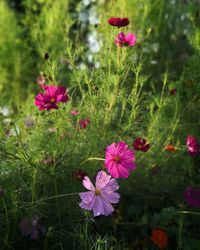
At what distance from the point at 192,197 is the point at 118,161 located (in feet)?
2.43

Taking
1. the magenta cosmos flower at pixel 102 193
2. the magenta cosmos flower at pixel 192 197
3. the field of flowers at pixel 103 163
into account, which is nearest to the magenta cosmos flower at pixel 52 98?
the field of flowers at pixel 103 163

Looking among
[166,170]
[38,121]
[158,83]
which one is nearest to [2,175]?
[38,121]

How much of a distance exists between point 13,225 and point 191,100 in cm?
127

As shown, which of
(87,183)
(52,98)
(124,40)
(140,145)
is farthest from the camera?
(140,145)

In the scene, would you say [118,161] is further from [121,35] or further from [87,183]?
[121,35]

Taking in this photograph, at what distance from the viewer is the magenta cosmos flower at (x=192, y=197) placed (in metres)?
2.59

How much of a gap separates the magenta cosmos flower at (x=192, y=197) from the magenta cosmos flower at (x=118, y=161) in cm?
67

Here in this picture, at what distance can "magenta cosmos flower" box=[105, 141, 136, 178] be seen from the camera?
6.56ft

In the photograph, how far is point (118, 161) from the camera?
2025 millimetres

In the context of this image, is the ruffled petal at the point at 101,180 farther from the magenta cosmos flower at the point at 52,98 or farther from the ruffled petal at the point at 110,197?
the magenta cosmos flower at the point at 52,98

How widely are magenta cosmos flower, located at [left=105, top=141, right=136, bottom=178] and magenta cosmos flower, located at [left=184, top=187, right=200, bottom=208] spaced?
Result: 0.67 meters

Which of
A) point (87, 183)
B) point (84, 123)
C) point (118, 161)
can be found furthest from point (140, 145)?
point (87, 183)

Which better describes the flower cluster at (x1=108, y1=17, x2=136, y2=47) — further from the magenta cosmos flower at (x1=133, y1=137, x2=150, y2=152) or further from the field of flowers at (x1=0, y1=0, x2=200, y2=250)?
the magenta cosmos flower at (x1=133, y1=137, x2=150, y2=152)

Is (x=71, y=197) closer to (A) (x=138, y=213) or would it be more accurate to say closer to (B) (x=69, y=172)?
(B) (x=69, y=172)
